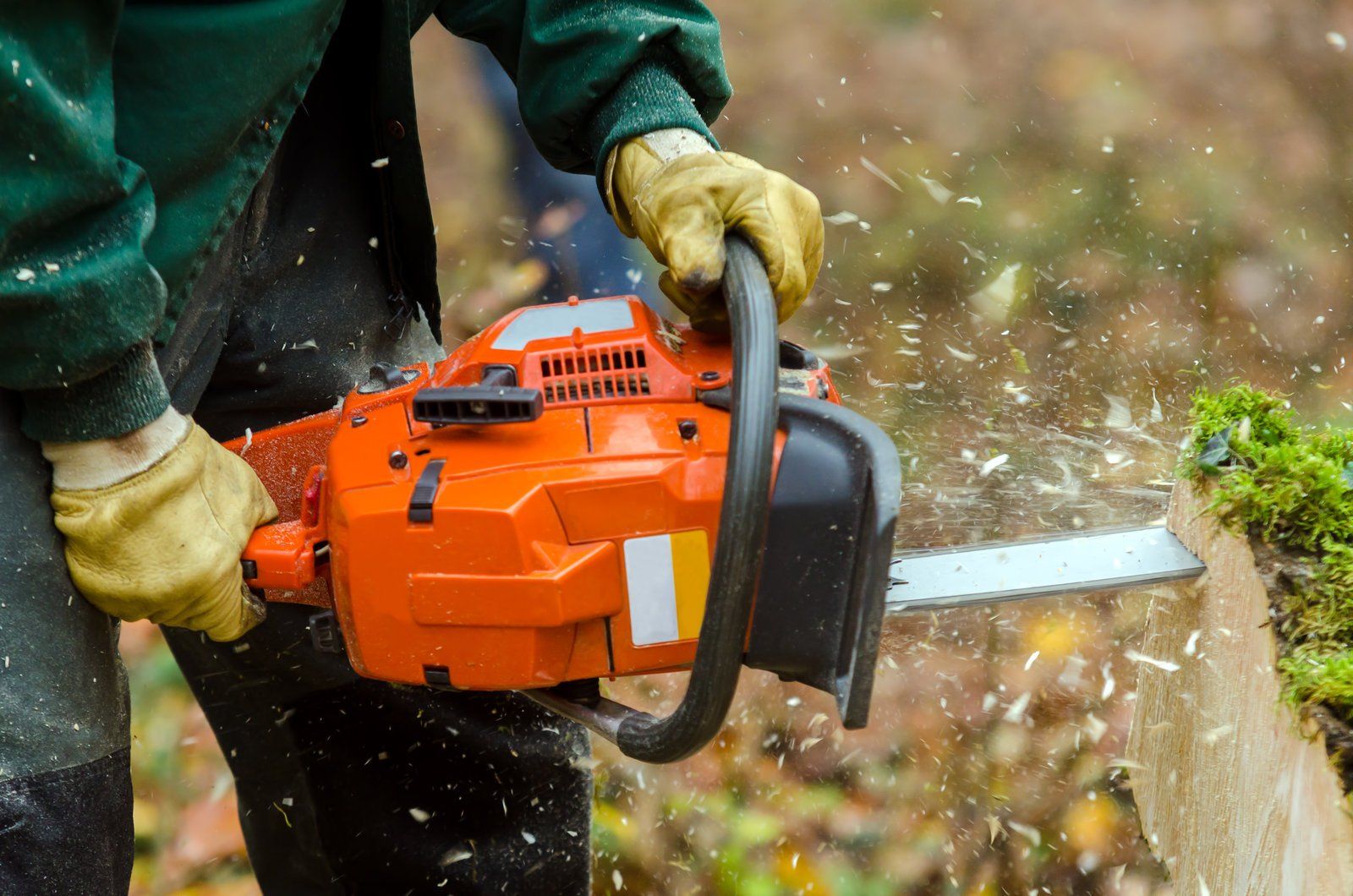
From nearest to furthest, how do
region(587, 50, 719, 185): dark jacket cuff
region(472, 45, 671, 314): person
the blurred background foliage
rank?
region(587, 50, 719, 185): dark jacket cuff → the blurred background foliage → region(472, 45, 671, 314): person

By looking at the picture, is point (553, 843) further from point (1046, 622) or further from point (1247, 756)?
point (1046, 622)

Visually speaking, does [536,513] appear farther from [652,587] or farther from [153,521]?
[153,521]

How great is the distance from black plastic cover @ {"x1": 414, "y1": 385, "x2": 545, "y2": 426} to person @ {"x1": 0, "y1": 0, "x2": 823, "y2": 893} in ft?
0.80

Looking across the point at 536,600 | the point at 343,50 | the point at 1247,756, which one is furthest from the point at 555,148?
the point at 1247,756

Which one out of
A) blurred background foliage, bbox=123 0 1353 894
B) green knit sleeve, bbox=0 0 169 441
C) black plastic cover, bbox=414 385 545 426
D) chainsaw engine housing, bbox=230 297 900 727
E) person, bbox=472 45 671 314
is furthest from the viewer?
person, bbox=472 45 671 314

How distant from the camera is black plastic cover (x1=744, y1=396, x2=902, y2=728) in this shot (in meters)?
1.20

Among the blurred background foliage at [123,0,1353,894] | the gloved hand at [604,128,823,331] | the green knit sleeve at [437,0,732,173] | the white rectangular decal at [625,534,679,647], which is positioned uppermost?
the green knit sleeve at [437,0,732,173]

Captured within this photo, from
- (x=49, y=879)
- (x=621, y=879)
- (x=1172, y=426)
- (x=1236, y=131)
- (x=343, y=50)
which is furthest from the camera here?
(x=1236, y=131)

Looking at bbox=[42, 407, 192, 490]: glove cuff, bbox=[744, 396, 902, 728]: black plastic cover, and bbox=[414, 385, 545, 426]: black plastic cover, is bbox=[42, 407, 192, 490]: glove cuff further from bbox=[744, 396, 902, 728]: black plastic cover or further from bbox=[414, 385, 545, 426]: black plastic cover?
bbox=[744, 396, 902, 728]: black plastic cover

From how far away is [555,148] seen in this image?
6.13 feet

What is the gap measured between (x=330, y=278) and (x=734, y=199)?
71 centimetres

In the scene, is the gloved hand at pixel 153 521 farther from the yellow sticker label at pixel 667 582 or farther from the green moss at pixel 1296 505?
the green moss at pixel 1296 505

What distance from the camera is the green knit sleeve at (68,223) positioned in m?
1.11

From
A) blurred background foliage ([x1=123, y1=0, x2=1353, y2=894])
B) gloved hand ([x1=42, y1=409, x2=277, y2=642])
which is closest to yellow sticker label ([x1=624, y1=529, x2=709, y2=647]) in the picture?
gloved hand ([x1=42, y1=409, x2=277, y2=642])
